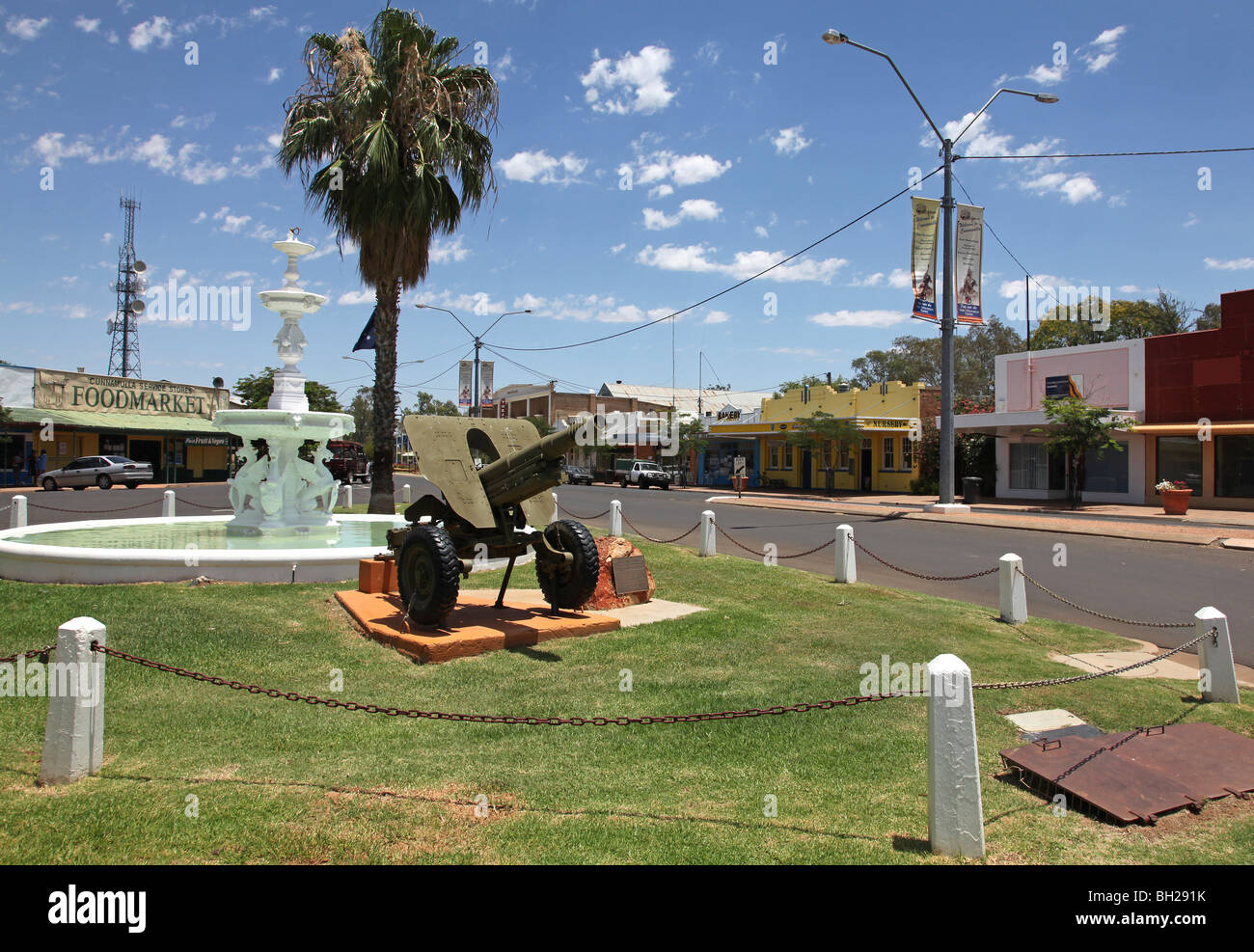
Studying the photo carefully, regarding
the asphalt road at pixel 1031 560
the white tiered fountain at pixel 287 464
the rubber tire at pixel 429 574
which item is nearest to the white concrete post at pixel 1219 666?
the asphalt road at pixel 1031 560

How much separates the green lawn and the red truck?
35.4 meters

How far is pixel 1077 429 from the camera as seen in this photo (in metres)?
27.0

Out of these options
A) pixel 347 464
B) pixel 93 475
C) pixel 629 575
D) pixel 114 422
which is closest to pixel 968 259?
pixel 629 575

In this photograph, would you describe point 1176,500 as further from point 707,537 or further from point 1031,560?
point 707,537

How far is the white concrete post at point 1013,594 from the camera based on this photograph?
934 cm

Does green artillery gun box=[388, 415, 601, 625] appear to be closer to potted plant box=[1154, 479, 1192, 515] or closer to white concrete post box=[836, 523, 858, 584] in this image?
white concrete post box=[836, 523, 858, 584]

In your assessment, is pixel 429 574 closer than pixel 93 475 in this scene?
Yes

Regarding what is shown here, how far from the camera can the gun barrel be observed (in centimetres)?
743

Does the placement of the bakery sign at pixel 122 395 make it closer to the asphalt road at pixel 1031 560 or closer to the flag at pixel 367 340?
the asphalt road at pixel 1031 560

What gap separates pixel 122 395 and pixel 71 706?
4443 cm

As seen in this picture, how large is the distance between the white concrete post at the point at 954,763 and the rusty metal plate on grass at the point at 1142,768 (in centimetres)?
100

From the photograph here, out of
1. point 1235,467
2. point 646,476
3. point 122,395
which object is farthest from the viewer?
point 646,476

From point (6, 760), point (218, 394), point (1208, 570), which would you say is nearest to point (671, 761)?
point (6, 760)

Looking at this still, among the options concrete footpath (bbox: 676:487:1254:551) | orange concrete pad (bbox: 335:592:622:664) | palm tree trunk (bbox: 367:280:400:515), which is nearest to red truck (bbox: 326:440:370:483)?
concrete footpath (bbox: 676:487:1254:551)
